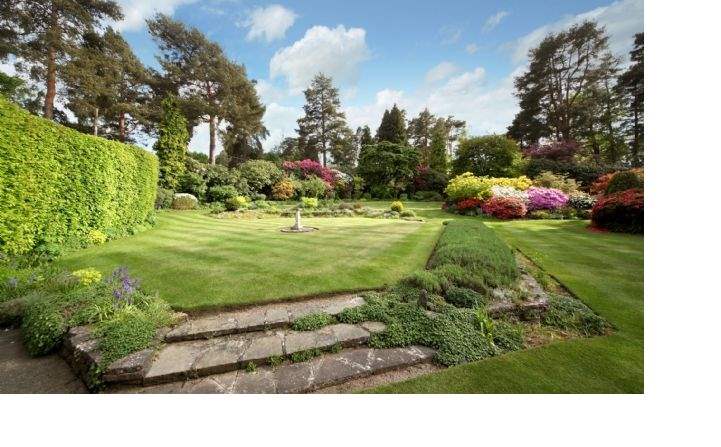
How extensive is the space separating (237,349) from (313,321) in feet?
2.40

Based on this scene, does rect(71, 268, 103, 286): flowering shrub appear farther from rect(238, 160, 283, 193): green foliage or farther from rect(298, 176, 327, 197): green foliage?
rect(298, 176, 327, 197): green foliage

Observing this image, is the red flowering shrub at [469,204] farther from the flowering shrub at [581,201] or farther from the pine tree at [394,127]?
the pine tree at [394,127]

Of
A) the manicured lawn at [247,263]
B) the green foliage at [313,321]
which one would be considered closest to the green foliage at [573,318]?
the manicured lawn at [247,263]

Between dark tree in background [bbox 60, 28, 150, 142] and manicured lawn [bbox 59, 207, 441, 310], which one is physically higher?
dark tree in background [bbox 60, 28, 150, 142]

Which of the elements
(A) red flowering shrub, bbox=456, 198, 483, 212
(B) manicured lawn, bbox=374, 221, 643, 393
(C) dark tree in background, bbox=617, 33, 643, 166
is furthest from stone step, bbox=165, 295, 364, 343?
(A) red flowering shrub, bbox=456, 198, 483, 212

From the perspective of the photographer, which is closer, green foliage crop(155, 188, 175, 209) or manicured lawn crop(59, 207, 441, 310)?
manicured lawn crop(59, 207, 441, 310)

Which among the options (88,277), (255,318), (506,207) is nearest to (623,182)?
(506,207)

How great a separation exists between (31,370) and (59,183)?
13.5 feet

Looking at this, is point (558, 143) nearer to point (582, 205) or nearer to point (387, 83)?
point (582, 205)

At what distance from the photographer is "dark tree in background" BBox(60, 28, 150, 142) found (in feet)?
18.4

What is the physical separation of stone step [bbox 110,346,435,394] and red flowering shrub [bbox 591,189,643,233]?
623 centimetres

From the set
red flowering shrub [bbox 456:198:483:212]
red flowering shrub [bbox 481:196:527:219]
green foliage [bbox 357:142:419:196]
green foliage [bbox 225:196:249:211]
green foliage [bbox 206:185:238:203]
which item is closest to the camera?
red flowering shrub [bbox 481:196:527:219]

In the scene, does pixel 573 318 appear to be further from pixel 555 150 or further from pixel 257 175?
pixel 257 175

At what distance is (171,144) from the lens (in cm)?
1350
